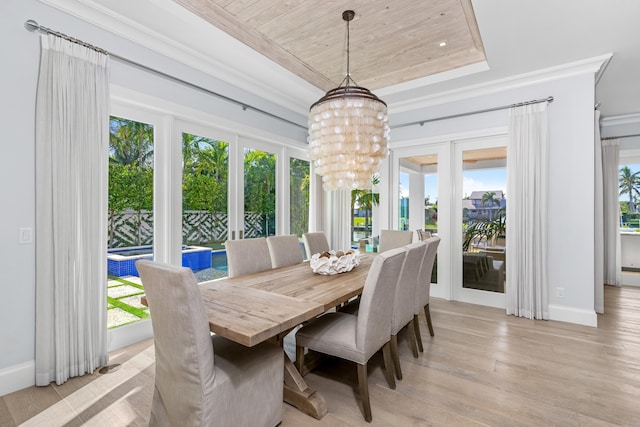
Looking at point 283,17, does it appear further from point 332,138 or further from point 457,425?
point 457,425

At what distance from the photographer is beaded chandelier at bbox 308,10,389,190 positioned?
7.95 ft

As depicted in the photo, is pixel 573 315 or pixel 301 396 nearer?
pixel 301 396

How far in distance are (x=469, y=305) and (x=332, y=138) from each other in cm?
294

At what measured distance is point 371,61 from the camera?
3.46m

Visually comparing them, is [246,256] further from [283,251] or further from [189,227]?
[189,227]

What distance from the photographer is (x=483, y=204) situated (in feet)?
13.1

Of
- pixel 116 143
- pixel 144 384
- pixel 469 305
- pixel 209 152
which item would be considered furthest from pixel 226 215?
pixel 469 305

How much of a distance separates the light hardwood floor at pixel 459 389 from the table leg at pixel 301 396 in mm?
Answer: 40

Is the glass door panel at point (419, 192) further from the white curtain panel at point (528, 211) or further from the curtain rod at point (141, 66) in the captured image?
the curtain rod at point (141, 66)

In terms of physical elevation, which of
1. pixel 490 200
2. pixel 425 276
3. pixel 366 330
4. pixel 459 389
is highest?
pixel 490 200

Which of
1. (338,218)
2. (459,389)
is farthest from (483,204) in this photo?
(459,389)

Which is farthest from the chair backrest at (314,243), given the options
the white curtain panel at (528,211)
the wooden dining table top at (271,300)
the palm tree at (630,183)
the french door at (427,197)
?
the palm tree at (630,183)

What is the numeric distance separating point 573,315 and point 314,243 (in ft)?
9.47

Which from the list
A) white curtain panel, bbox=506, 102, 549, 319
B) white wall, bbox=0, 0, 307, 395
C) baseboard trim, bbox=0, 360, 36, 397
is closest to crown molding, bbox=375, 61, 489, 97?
white curtain panel, bbox=506, 102, 549, 319
